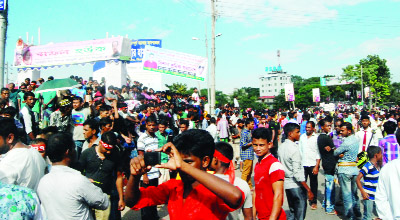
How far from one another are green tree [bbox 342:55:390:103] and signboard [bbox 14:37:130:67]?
4519cm

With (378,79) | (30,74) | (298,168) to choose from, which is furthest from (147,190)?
(378,79)

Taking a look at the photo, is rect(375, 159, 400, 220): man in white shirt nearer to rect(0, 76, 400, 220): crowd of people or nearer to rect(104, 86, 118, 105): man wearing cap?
rect(0, 76, 400, 220): crowd of people

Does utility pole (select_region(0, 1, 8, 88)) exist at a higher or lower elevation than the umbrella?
higher

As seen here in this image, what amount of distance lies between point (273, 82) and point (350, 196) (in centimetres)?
12702

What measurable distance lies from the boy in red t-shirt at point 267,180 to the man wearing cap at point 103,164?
1.89 m

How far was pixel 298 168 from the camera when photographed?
4.68 m

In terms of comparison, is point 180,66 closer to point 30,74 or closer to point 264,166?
point 30,74

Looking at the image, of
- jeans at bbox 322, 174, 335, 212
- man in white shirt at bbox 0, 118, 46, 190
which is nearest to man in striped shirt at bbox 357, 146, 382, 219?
jeans at bbox 322, 174, 335, 212

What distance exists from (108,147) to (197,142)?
259 cm

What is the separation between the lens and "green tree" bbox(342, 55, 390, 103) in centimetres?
5378

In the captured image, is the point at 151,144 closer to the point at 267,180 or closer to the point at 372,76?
the point at 267,180

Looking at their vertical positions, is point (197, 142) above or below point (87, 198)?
above

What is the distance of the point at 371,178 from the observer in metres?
4.89

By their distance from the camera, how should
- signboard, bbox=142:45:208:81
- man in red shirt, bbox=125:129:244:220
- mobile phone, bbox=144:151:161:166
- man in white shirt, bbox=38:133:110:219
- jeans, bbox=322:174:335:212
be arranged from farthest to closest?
signboard, bbox=142:45:208:81 → jeans, bbox=322:174:335:212 → man in white shirt, bbox=38:133:110:219 → man in red shirt, bbox=125:129:244:220 → mobile phone, bbox=144:151:161:166
